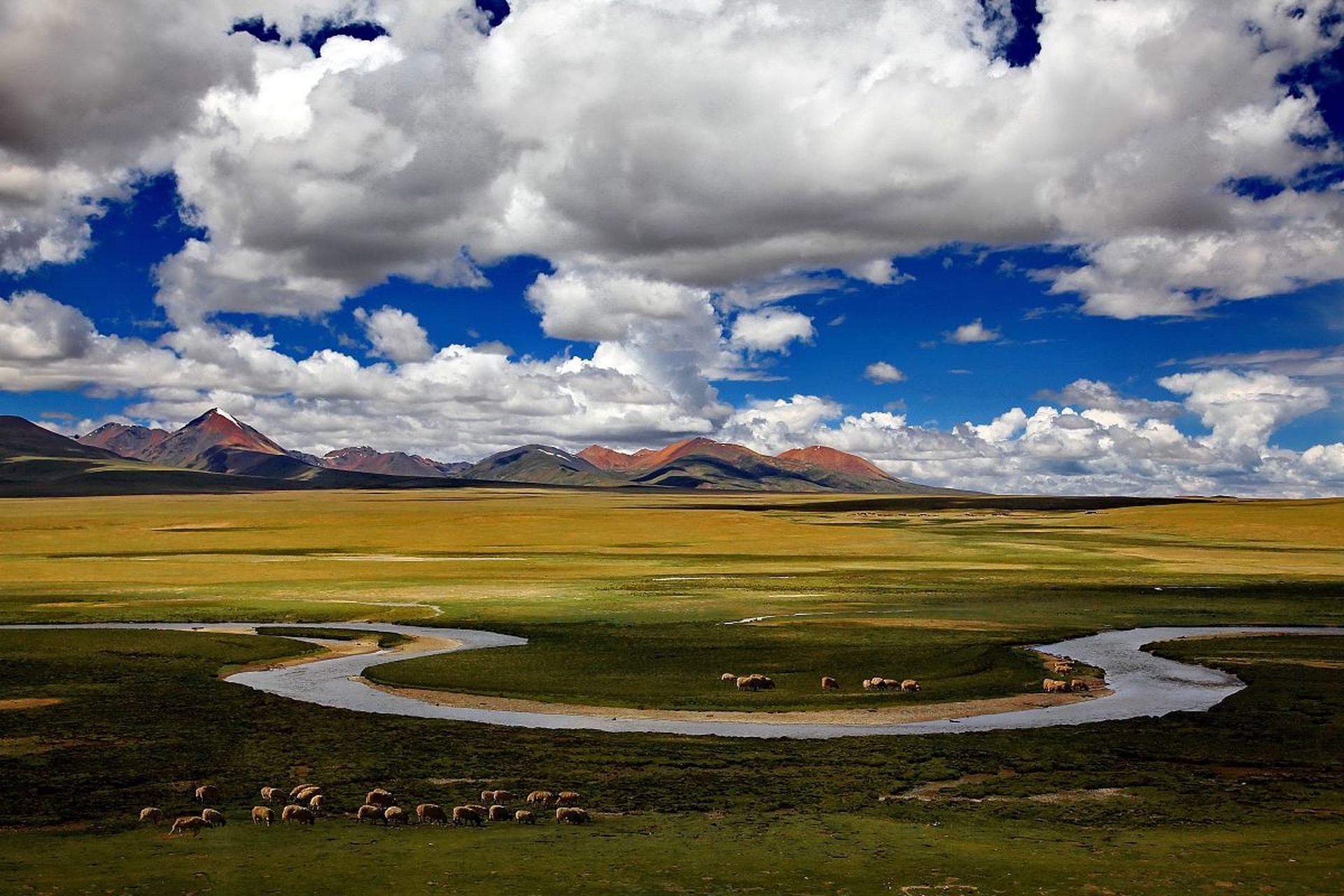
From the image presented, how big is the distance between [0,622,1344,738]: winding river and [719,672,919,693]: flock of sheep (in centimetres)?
493

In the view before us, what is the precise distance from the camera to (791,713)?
4000 cm

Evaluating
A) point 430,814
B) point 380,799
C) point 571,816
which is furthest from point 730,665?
point 430,814

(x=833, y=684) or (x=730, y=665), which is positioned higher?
(x=833, y=684)

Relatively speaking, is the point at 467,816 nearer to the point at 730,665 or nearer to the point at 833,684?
the point at 833,684

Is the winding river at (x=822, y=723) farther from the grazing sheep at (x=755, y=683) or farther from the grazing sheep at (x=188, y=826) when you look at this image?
the grazing sheep at (x=188, y=826)

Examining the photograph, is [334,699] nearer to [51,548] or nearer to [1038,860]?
[1038,860]

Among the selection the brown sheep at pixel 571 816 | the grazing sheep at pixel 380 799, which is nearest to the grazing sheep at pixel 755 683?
the brown sheep at pixel 571 816

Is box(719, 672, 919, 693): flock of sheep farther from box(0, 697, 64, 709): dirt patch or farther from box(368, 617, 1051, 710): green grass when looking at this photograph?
box(0, 697, 64, 709): dirt patch

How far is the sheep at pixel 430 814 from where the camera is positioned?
79.8 feet

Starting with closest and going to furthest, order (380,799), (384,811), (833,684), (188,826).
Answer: (188,826)
(384,811)
(380,799)
(833,684)

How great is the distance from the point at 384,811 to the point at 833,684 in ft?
82.1

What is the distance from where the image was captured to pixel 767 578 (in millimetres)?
97812

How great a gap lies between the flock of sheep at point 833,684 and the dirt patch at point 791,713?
2.15m

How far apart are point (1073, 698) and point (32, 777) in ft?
124
